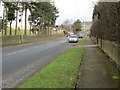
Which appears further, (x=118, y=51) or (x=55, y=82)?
(x=118, y=51)

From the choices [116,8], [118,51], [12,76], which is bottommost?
[12,76]

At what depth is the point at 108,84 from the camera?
333 inches

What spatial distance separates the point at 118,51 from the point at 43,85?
520cm

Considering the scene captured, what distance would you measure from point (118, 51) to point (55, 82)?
15.2 ft

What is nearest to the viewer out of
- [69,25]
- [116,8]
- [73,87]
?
[73,87]

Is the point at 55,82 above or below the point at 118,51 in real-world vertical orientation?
below

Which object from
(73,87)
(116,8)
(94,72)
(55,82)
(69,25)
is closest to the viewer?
(73,87)

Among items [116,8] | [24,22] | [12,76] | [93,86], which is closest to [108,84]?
[93,86]

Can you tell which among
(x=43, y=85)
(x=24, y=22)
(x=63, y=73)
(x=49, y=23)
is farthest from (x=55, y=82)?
(x=49, y=23)

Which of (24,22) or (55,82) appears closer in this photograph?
(55,82)

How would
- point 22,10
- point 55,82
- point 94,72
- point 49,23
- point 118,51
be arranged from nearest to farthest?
1. point 55,82
2. point 94,72
3. point 118,51
4. point 22,10
5. point 49,23

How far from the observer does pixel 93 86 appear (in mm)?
8117

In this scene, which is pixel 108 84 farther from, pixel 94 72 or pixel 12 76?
pixel 12 76

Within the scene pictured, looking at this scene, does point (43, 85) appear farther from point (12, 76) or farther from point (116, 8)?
point (116, 8)
